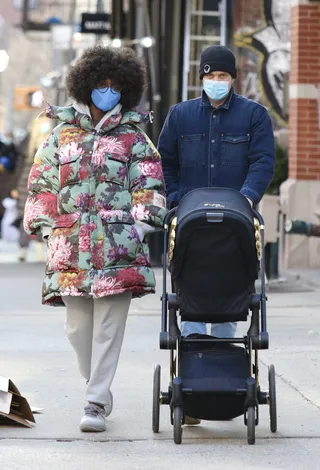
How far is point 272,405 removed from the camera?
7.08 metres

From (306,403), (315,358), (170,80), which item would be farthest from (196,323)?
(170,80)

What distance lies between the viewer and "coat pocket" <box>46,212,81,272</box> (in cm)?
719

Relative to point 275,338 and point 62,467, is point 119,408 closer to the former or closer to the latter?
point 62,467

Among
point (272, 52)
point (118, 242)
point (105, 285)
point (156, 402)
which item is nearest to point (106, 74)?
point (118, 242)

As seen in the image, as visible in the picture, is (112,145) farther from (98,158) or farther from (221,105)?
(221,105)

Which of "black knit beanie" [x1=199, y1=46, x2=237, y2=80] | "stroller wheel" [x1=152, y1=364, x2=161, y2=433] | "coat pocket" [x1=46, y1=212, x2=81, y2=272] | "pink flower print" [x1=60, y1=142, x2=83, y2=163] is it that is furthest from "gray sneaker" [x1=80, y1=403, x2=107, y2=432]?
"black knit beanie" [x1=199, y1=46, x2=237, y2=80]

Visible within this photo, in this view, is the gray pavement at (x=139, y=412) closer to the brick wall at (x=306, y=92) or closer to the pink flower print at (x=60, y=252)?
the pink flower print at (x=60, y=252)

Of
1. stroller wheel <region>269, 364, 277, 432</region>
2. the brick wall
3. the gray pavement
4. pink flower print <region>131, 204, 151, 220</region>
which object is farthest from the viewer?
the brick wall

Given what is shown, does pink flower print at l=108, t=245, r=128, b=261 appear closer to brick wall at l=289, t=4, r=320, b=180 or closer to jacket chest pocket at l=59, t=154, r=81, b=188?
jacket chest pocket at l=59, t=154, r=81, b=188

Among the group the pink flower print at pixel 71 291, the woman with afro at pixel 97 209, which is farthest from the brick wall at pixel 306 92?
the pink flower print at pixel 71 291

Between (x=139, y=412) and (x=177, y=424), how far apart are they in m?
1.00

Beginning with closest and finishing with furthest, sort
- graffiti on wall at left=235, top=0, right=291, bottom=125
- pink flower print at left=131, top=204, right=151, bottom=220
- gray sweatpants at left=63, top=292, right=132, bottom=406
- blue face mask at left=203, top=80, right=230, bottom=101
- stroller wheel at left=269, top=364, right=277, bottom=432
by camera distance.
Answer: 1. stroller wheel at left=269, top=364, right=277, bottom=432
2. pink flower print at left=131, top=204, right=151, bottom=220
3. gray sweatpants at left=63, top=292, right=132, bottom=406
4. blue face mask at left=203, top=80, right=230, bottom=101
5. graffiti on wall at left=235, top=0, right=291, bottom=125

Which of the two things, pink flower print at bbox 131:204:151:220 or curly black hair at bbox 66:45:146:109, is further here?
curly black hair at bbox 66:45:146:109

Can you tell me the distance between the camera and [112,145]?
7258 millimetres
